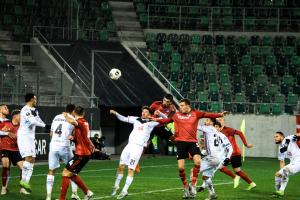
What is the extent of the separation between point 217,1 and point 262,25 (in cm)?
342

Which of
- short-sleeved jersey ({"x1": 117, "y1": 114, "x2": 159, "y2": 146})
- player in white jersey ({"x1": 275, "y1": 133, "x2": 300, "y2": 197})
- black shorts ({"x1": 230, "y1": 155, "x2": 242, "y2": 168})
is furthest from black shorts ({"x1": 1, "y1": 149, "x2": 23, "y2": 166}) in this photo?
player in white jersey ({"x1": 275, "y1": 133, "x2": 300, "y2": 197})

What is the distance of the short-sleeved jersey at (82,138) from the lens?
1912 cm

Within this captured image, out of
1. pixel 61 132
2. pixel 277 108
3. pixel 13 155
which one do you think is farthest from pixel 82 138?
pixel 277 108

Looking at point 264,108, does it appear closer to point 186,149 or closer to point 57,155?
point 186,149

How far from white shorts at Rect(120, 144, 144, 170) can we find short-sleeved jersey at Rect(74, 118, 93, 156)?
2565mm

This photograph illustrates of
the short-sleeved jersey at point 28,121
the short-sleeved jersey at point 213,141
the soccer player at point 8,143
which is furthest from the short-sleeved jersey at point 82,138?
the short-sleeved jersey at point 213,141

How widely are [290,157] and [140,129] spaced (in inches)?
163

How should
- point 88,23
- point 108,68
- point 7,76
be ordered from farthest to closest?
point 88,23 < point 108,68 < point 7,76

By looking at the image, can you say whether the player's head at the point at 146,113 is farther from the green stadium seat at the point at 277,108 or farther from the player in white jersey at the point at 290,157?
the green stadium seat at the point at 277,108

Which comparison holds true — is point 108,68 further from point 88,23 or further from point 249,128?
point 249,128

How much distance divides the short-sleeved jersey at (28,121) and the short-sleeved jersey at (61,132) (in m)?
0.94

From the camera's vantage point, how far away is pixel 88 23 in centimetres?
5053

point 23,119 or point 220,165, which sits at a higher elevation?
point 23,119

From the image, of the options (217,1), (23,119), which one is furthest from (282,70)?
(23,119)
